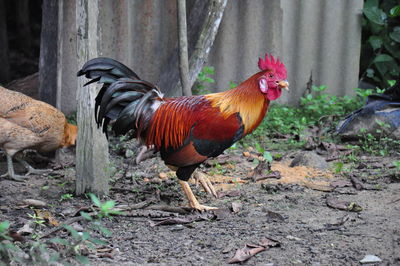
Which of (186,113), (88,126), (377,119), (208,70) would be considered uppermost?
(208,70)

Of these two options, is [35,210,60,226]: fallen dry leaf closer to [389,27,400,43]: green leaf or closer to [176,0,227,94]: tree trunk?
[176,0,227,94]: tree trunk

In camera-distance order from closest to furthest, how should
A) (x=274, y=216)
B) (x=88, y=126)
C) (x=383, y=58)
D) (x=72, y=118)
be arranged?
(x=274, y=216), (x=88, y=126), (x=72, y=118), (x=383, y=58)

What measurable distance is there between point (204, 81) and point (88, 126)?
296cm

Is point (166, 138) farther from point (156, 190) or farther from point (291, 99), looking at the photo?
point (291, 99)

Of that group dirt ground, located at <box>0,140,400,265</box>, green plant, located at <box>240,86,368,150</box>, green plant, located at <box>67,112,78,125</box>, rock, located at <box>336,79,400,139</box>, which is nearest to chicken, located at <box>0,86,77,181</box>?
dirt ground, located at <box>0,140,400,265</box>

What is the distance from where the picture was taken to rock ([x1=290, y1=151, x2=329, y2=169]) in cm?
593

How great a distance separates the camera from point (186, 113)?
4898 mm

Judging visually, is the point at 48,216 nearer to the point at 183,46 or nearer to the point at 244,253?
the point at 244,253

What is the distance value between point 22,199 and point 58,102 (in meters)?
1.67

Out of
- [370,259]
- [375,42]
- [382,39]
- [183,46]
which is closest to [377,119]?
[375,42]

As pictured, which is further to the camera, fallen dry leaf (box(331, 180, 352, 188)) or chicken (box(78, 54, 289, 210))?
fallen dry leaf (box(331, 180, 352, 188))

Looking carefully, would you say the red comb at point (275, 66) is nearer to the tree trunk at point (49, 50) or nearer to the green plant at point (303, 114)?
the green plant at point (303, 114)

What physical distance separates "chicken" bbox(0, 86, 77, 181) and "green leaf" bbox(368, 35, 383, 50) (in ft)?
15.5

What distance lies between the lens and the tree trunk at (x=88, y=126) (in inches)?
193
